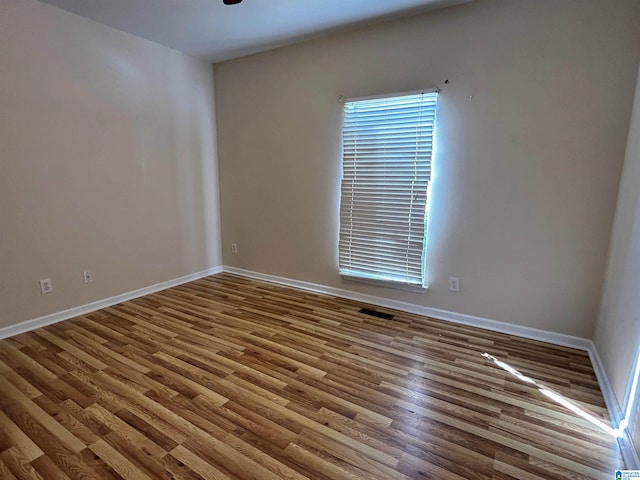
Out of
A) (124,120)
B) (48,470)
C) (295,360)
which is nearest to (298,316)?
(295,360)

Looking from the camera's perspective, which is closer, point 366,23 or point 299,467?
point 299,467

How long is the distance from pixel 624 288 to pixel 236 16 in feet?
11.4

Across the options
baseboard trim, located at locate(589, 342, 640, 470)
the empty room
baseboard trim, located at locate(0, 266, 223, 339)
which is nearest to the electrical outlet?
the empty room

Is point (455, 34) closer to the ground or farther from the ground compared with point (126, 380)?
farther from the ground

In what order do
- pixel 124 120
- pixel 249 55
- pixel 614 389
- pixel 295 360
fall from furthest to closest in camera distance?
pixel 249 55 < pixel 124 120 < pixel 295 360 < pixel 614 389

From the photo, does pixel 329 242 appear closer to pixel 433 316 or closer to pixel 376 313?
pixel 376 313

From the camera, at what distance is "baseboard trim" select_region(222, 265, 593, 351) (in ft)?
8.51

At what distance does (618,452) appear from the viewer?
158cm

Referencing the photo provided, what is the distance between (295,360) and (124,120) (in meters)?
2.85

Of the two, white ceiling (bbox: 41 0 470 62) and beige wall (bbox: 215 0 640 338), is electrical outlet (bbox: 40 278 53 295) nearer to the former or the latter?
white ceiling (bbox: 41 0 470 62)

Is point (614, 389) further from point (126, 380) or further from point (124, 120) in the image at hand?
point (124, 120)

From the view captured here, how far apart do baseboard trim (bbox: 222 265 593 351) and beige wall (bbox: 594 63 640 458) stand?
20 cm

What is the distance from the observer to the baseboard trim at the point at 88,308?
2709mm

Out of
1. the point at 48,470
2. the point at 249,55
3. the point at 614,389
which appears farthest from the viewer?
the point at 249,55
